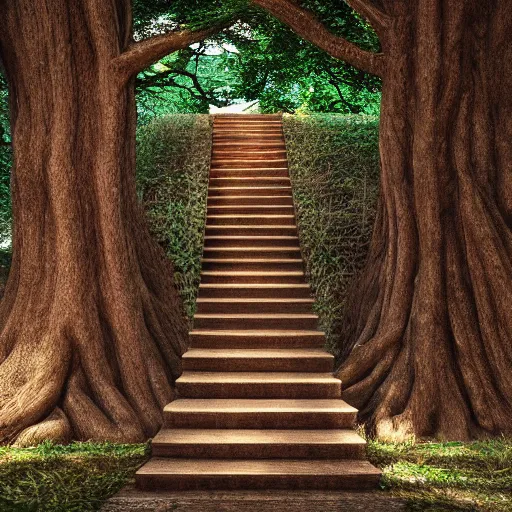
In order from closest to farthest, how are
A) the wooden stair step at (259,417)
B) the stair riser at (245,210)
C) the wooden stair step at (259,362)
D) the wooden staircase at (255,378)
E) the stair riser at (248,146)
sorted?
1. the wooden staircase at (255,378)
2. the wooden stair step at (259,417)
3. the wooden stair step at (259,362)
4. the stair riser at (245,210)
5. the stair riser at (248,146)

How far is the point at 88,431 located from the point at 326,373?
2452 millimetres

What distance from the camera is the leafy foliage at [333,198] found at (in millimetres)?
7777

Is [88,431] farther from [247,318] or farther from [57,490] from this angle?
[247,318]

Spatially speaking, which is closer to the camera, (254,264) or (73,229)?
(73,229)

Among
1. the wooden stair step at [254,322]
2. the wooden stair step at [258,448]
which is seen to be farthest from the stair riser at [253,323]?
the wooden stair step at [258,448]

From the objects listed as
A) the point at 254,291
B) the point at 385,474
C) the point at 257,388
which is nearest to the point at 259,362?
the point at 257,388

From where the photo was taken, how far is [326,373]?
20.1 ft

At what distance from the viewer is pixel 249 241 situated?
8.51 meters

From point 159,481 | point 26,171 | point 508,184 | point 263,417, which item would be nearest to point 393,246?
point 508,184

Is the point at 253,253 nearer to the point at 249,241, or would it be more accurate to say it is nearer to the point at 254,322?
the point at 249,241

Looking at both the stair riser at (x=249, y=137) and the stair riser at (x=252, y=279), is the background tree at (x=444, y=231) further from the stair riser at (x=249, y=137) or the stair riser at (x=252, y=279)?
the stair riser at (x=249, y=137)

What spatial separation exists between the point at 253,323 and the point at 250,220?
2.38 meters

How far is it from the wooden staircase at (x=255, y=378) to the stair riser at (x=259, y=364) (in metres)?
0.01

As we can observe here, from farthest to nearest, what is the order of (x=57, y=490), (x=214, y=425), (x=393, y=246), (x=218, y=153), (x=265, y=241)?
(x=218, y=153)
(x=265, y=241)
(x=393, y=246)
(x=214, y=425)
(x=57, y=490)
